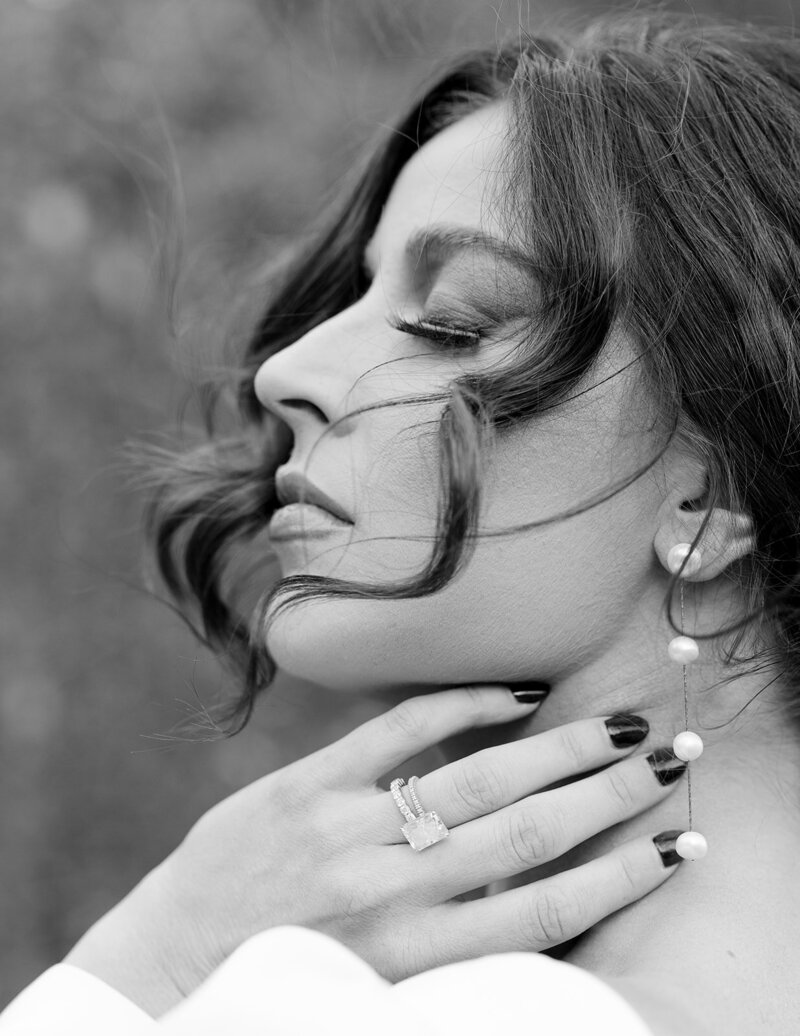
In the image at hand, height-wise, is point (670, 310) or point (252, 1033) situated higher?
point (670, 310)

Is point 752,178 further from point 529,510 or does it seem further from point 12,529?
point 12,529

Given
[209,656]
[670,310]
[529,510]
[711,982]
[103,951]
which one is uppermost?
[670,310]

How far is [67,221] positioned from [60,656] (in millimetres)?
1211

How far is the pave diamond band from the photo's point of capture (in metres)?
1.45

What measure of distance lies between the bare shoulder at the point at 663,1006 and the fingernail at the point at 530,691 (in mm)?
411

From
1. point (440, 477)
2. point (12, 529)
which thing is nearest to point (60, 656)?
point (12, 529)

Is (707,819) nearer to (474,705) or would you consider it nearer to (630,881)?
(630,881)

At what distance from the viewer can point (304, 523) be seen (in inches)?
61.0

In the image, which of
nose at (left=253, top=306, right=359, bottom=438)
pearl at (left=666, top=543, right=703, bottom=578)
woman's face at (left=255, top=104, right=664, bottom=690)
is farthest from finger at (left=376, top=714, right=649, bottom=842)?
nose at (left=253, top=306, right=359, bottom=438)

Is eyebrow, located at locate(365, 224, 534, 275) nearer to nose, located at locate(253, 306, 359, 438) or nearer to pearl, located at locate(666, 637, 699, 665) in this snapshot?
nose, located at locate(253, 306, 359, 438)

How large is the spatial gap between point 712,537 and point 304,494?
0.56 meters

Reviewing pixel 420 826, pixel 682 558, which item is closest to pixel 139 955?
pixel 420 826

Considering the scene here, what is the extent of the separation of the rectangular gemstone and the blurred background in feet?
5.63

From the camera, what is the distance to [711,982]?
1251 millimetres
